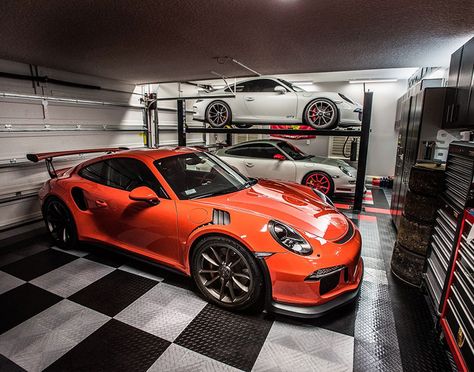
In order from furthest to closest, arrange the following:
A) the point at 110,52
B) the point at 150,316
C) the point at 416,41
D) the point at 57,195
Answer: the point at 110,52
the point at 57,195
the point at 416,41
the point at 150,316

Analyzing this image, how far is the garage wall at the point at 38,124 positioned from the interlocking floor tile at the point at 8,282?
1.74 m

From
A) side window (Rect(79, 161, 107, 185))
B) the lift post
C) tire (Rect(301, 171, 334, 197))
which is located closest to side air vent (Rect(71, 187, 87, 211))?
side window (Rect(79, 161, 107, 185))

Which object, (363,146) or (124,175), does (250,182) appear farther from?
(363,146)

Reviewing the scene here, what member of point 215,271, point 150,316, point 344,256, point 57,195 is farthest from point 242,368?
point 57,195

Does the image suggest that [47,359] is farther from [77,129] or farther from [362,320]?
[77,129]

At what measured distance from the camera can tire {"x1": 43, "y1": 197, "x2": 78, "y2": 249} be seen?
3.18 meters

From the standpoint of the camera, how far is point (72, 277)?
9.02 ft

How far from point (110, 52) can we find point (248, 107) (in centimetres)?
286

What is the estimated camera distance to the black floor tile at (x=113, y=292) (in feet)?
7.58

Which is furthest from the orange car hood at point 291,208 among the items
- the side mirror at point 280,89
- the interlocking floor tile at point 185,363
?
the side mirror at point 280,89

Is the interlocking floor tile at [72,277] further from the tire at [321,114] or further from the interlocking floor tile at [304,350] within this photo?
the tire at [321,114]

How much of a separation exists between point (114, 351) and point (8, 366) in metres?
0.63

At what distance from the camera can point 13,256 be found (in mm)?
3236

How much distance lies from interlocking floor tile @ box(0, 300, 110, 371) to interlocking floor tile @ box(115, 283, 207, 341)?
0.24 meters
